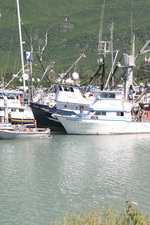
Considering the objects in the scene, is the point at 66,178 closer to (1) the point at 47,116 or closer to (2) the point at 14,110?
(1) the point at 47,116

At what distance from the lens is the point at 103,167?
29.0 m

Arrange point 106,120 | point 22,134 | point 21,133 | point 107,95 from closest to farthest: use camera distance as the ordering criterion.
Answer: point 21,133 → point 22,134 → point 106,120 → point 107,95

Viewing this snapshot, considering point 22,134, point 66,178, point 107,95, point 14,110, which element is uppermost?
point 107,95

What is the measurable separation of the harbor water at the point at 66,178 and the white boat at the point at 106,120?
17.6 feet

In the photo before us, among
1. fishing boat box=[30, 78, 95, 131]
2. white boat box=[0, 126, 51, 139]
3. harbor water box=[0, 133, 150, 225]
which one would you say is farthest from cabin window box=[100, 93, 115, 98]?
white boat box=[0, 126, 51, 139]

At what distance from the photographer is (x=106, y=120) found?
47188 millimetres

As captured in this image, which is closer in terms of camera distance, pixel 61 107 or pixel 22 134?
pixel 22 134

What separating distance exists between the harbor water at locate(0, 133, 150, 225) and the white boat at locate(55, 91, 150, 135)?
17.6 feet

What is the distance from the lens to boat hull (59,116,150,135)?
46.8 metres

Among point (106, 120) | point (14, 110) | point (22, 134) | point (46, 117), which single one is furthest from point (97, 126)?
point (14, 110)

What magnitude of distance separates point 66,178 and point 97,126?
22.1m

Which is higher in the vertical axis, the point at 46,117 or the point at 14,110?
the point at 14,110

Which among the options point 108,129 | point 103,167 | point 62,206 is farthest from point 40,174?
point 108,129

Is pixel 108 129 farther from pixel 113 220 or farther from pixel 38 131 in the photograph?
pixel 113 220
